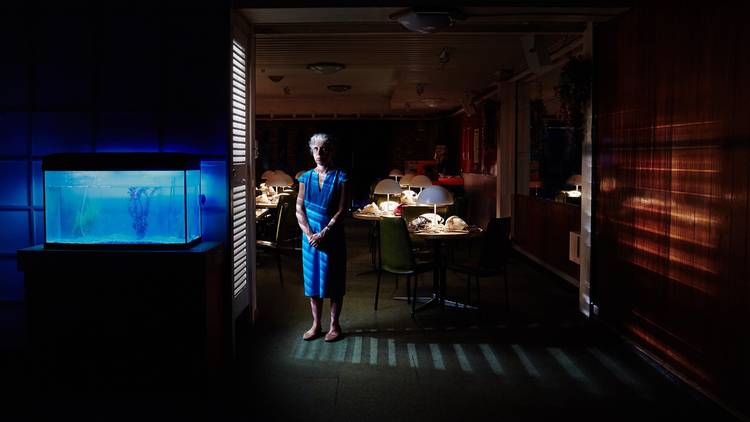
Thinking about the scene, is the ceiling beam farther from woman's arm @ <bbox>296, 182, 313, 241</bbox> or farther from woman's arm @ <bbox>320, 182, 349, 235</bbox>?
woman's arm @ <bbox>320, 182, 349, 235</bbox>

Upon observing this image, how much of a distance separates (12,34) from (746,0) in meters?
4.63

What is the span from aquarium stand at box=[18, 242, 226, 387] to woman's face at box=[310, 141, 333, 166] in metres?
1.23

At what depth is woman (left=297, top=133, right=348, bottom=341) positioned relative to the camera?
4.64 metres

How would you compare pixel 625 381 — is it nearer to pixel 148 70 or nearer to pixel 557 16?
pixel 557 16

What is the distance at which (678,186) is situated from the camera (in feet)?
13.1

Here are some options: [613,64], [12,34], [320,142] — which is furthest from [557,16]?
[12,34]

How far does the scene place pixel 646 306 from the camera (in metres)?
4.45

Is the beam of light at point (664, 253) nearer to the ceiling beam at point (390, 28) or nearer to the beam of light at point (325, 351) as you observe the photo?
the ceiling beam at point (390, 28)

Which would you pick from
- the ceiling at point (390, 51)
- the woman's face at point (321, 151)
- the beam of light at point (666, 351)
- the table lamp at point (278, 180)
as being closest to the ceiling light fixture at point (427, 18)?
the ceiling at point (390, 51)

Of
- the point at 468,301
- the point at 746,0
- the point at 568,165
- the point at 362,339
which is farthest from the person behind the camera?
the point at 568,165

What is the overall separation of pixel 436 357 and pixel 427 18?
247 centimetres

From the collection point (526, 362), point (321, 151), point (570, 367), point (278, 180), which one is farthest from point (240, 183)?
point (278, 180)

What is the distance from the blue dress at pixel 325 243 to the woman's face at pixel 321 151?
0.10m

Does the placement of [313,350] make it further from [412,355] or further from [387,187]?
[387,187]
